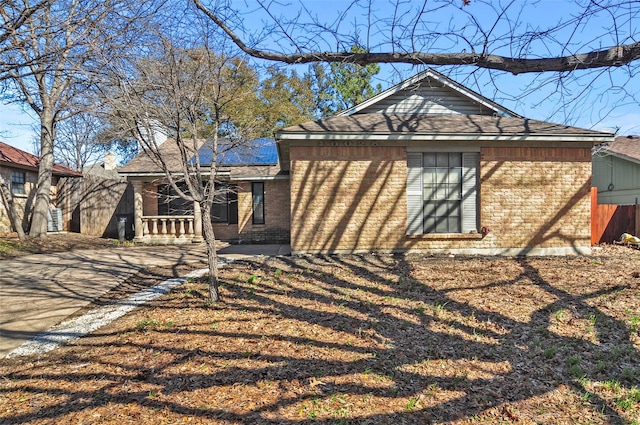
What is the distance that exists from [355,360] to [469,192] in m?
7.13

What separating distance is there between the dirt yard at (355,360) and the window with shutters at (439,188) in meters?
3.16

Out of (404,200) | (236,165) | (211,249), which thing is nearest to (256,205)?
(236,165)

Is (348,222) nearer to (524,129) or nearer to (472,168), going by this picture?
(472,168)

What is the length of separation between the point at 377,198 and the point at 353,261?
5.79 feet

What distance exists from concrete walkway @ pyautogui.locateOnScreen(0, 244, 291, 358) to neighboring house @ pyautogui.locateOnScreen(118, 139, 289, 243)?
195 centimetres

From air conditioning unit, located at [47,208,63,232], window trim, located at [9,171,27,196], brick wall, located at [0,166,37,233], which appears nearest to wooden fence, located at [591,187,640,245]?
air conditioning unit, located at [47,208,63,232]

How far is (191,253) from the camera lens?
40.3 feet

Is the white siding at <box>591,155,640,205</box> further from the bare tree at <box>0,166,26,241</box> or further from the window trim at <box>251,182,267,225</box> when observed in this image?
the bare tree at <box>0,166,26,241</box>

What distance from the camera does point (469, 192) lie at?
10.1 meters

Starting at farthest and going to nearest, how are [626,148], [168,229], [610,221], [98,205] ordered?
[626,148], [98,205], [168,229], [610,221]

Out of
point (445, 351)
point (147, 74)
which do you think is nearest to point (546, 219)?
point (445, 351)

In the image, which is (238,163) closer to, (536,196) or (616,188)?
(536,196)

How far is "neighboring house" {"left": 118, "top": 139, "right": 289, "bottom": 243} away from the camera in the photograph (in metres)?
15.2

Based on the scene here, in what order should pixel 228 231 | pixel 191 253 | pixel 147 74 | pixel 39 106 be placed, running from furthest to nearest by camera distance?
pixel 228 231 → pixel 39 106 → pixel 191 253 → pixel 147 74
